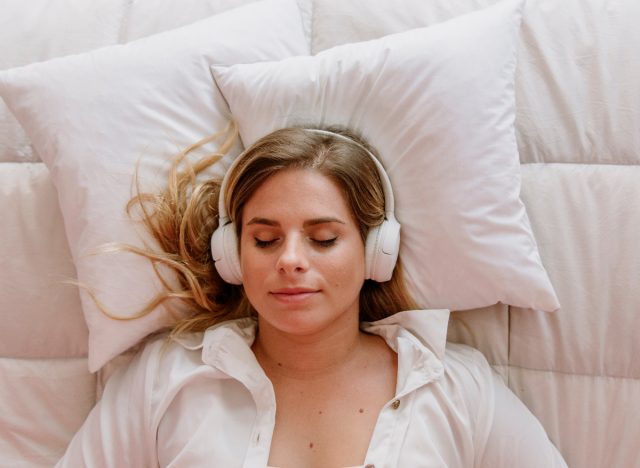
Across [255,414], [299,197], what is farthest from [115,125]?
[255,414]

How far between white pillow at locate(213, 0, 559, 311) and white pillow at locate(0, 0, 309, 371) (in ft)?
0.49

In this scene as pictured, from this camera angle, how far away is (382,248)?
4.99 ft

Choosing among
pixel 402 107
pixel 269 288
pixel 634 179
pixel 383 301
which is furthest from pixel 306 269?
pixel 634 179

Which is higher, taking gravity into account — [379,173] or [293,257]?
[379,173]

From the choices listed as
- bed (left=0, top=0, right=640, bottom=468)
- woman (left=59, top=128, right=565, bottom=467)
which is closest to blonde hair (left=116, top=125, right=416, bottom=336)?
woman (left=59, top=128, right=565, bottom=467)

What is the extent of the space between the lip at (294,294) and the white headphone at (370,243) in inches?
5.6

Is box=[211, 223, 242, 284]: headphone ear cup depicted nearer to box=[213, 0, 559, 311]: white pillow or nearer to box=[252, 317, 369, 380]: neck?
box=[252, 317, 369, 380]: neck

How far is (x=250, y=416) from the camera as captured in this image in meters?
1.54

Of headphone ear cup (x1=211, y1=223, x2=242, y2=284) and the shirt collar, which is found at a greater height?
headphone ear cup (x1=211, y1=223, x2=242, y2=284)

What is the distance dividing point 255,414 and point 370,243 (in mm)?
408

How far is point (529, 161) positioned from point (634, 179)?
22 cm

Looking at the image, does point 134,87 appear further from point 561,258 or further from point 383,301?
point 561,258

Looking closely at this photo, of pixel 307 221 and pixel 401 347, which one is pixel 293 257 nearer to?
pixel 307 221

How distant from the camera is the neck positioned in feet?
5.16
